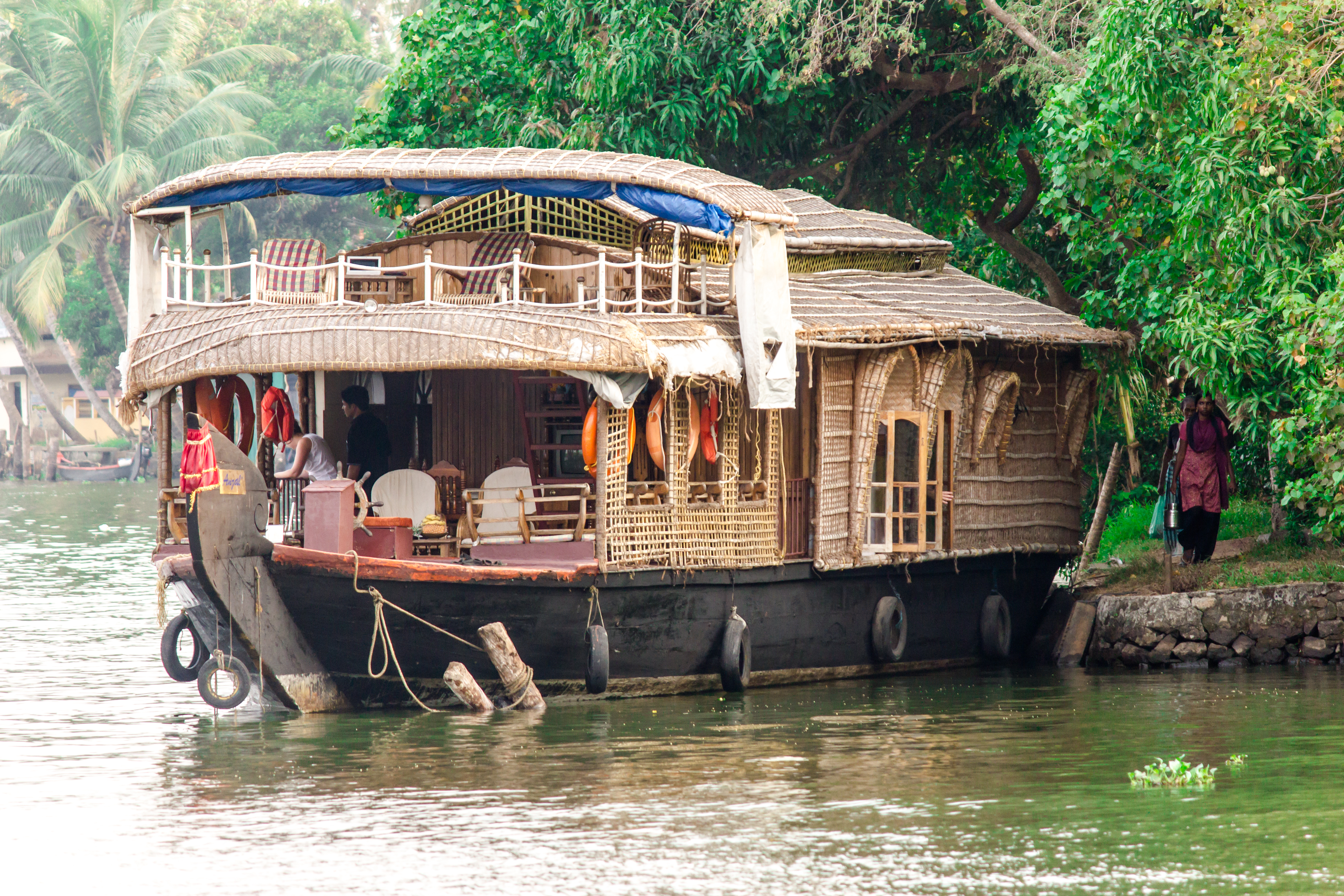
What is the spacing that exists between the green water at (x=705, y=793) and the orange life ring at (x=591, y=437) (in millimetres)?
1565

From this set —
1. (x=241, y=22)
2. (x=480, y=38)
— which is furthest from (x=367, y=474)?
(x=241, y=22)

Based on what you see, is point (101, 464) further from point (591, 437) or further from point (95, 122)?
point (591, 437)

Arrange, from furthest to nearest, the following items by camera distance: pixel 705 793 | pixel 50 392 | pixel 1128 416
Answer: pixel 50 392 → pixel 1128 416 → pixel 705 793

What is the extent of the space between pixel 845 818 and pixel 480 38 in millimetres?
13021

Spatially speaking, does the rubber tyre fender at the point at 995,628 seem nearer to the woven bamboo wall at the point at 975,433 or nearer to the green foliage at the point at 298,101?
the woven bamboo wall at the point at 975,433

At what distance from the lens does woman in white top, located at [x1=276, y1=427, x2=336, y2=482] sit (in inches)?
464

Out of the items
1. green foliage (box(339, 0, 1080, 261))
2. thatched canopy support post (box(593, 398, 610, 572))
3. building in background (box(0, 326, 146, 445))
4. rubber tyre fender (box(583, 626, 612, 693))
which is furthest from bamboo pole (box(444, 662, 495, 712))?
building in background (box(0, 326, 146, 445))

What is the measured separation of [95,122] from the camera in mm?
36844

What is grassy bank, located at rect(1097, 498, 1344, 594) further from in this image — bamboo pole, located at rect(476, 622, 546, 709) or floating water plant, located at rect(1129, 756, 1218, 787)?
bamboo pole, located at rect(476, 622, 546, 709)

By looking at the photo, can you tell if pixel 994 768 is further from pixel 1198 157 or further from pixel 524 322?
pixel 1198 157

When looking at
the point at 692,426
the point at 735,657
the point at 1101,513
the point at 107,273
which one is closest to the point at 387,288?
the point at 692,426

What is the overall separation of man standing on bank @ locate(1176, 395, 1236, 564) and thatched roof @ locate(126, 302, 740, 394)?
4.35 m

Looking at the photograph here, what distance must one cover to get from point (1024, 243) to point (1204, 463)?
5.71 m

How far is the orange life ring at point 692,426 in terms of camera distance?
37.0 feet
